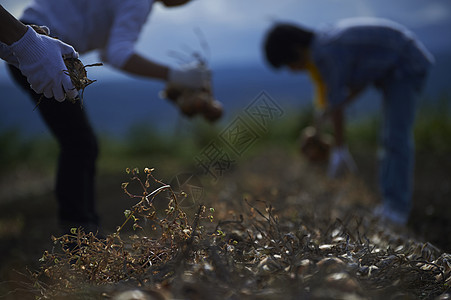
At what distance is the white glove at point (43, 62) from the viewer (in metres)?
1.33

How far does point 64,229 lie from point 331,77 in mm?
2076

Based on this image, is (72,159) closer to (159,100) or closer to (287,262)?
(287,262)

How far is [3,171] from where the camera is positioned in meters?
5.89

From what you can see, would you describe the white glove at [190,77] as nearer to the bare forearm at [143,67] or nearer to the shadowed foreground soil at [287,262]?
the bare forearm at [143,67]

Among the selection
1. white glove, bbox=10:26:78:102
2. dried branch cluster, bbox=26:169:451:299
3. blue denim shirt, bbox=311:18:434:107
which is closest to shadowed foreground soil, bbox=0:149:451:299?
dried branch cluster, bbox=26:169:451:299

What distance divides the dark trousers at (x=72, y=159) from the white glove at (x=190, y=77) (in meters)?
0.51

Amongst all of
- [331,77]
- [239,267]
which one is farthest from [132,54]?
[331,77]

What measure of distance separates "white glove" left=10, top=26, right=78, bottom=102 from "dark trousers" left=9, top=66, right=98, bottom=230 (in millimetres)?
554

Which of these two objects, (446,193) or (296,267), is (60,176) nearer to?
(296,267)

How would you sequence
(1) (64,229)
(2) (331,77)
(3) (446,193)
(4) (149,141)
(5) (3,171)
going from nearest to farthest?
1. (1) (64,229)
2. (2) (331,77)
3. (3) (446,193)
4. (5) (3,171)
5. (4) (149,141)

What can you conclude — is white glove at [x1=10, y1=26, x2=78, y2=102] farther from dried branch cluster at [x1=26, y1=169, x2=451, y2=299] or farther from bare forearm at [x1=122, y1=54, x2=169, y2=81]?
bare forearm at [x1=122, y1=54, x2=169, y2=81]

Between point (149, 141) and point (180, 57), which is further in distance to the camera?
point (149, 141)

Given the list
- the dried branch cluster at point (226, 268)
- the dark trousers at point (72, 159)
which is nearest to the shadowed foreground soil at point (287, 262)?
the dried branch cluster at point (226, 268)

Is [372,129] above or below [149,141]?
above
